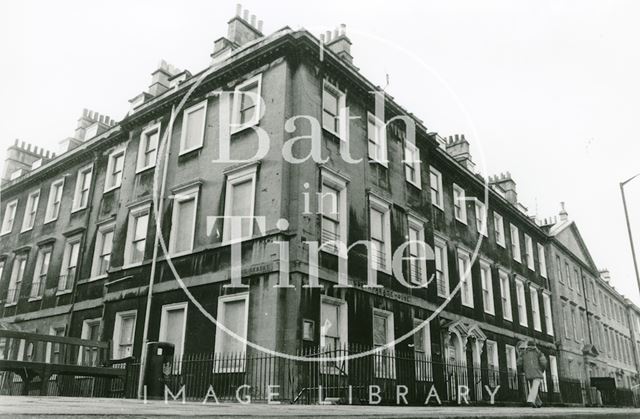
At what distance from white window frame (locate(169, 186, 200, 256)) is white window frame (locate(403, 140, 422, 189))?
23.8ft

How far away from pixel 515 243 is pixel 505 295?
3.53m

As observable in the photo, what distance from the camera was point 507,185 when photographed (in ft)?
102

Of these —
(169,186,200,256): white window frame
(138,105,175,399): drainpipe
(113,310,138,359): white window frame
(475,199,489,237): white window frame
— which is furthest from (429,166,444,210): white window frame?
(113,310,138,359): white window frame

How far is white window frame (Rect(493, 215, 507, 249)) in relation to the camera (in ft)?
85.9

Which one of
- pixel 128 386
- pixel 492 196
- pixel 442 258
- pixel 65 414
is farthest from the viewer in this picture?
pixel 492 196

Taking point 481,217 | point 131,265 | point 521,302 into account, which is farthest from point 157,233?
point 521,302

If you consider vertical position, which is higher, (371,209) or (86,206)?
(86,206)

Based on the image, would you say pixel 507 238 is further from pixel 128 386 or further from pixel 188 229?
pixel 128 386

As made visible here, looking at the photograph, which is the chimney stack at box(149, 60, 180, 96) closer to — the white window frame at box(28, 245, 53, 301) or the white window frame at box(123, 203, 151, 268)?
the white window frame at box(123, 203, 151, 268)

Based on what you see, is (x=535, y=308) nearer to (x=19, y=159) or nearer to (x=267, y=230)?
(x=267, y=230)

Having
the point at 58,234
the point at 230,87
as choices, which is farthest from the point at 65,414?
the point at 58,234

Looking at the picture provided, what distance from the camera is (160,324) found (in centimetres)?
1546

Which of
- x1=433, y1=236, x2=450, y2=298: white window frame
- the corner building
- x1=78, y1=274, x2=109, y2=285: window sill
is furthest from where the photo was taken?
x1=433, y1=236, x2=450, y2=298: white window frame

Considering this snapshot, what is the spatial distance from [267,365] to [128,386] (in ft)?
13.9
